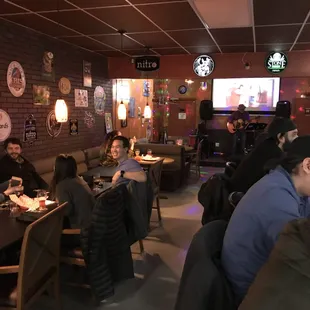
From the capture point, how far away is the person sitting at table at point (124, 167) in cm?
352

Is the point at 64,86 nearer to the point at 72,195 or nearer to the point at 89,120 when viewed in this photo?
the point at 89,120

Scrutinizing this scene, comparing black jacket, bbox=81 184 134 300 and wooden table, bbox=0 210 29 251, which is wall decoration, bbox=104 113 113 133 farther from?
wooden table, bbox=0 210 29 251

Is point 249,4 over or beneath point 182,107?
over

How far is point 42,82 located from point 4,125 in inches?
46.0

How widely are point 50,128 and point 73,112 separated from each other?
84 cm

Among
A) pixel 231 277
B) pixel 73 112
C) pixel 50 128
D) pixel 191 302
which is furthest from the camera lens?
pixel 73 112

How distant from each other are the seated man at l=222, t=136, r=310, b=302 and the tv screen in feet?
34.9

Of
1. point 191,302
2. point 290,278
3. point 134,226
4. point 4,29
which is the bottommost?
point 134,226

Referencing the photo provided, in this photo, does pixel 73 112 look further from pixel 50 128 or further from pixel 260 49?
pixel 260 49

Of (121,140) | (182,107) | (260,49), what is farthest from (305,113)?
(121,140)

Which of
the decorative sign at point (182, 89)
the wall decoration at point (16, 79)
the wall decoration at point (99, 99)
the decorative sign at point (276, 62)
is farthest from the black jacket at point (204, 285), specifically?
the decorative sign at point (182, 89)

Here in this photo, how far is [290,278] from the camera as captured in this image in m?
0.87

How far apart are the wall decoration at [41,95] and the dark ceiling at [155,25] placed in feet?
2.84

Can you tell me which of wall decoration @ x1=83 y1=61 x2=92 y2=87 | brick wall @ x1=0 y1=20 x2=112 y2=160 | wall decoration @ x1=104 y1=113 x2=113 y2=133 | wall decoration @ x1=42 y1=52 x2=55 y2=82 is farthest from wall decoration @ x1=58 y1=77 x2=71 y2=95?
wall decoration @ x1=104 y1=113 x2=113 y2=133
